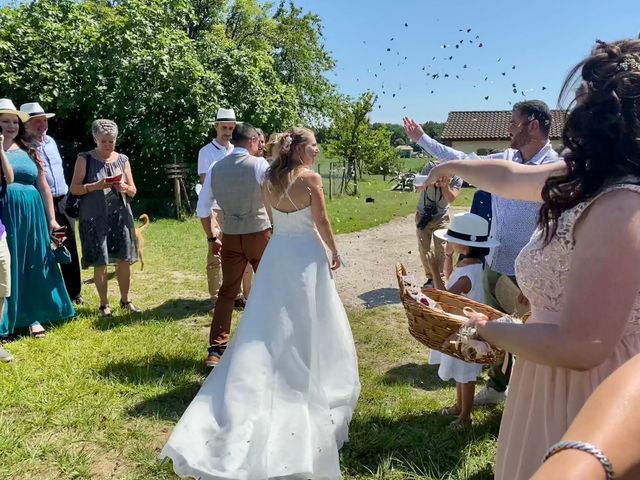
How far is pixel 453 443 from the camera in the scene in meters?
3.58

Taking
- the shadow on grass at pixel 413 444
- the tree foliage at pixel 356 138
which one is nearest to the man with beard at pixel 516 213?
the shadow on grass at pixel 413 444

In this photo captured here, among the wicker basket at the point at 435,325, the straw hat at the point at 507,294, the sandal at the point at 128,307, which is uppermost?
the wicker basket at the point at 435,325

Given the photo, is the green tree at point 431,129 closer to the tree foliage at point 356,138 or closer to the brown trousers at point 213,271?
the brown trousers at point 213,271

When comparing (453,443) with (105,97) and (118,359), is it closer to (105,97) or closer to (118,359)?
(118,359)

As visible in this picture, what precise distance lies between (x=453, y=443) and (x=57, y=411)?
297 cm

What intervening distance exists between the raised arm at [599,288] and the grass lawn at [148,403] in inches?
86.7

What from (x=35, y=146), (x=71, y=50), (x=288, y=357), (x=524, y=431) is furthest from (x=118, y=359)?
(x=71, y=50)

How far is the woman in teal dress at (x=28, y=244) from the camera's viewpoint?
5.34m

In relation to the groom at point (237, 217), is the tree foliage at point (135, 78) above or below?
above

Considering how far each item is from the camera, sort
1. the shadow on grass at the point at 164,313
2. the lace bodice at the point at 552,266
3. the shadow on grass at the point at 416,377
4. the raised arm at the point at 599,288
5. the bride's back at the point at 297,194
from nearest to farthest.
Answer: the raised arm at the point at 599,288, the lace bodice at the point at 552,266, the bride's back at the point at 297,194, the shadow on grass at the point at 416,377, the shadow on grass at the point at 164,313

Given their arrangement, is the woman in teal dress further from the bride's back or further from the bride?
the bride's back

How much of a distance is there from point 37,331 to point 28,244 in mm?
938

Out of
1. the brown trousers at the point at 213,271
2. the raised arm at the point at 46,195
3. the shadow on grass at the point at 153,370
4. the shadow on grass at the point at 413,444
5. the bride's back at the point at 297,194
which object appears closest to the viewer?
the shadow on grass at the point at 413,444

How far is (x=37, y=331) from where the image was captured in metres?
5.52
